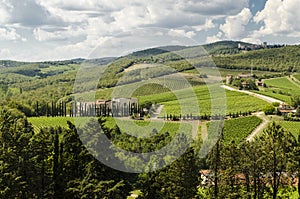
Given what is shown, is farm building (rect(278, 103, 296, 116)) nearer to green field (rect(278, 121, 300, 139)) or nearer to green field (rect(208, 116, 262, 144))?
green field (rect(278, 121, 300, 139))

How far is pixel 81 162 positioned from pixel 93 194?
2.53 m

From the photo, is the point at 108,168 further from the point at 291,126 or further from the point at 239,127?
the point at 291,126

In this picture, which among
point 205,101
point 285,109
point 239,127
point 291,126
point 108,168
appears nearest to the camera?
point 108,168

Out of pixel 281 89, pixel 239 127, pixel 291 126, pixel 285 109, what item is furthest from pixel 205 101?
pixel 281 89

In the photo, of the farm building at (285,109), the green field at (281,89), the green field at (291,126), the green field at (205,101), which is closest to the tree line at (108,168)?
the green field at (291,126)

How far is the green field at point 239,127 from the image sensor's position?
55903 millimetres

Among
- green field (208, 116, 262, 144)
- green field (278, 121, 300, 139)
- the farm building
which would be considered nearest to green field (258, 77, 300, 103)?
the farm building

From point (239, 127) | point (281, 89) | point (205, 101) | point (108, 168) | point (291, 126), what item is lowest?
point (239, 127)

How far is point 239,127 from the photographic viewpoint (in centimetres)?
6034

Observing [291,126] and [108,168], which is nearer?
[108,168]

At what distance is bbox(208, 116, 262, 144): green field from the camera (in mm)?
55903

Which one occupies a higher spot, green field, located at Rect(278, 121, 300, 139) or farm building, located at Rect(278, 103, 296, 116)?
farm building, located at Rect(278, 103, 296, 116)

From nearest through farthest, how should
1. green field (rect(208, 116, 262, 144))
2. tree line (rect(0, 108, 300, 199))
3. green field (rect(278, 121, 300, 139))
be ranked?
tree line (rect(0, 108, 300, 199)) → green field (rect(208, 116, 262, 144)) → green field (rect(278, 121, 300, 139))

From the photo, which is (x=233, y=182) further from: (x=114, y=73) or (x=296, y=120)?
(x=114, y=73)
